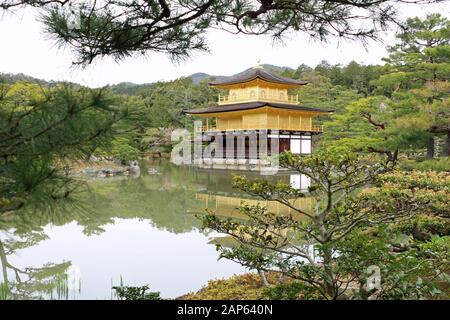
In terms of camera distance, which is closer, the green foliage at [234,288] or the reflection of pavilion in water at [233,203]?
the green foliage at [234,288]

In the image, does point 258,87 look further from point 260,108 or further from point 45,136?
point 45,136

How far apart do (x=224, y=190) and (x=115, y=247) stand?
19.0ft

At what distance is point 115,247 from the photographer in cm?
455

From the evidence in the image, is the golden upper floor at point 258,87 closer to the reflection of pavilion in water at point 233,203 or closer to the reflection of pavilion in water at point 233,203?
the reflection of pavilion in water at point 233,203

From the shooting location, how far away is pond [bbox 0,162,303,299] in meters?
2.20

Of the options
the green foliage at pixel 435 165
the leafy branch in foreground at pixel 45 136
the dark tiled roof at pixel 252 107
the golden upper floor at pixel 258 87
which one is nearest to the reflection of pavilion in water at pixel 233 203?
the green foliage at pixel 435 165

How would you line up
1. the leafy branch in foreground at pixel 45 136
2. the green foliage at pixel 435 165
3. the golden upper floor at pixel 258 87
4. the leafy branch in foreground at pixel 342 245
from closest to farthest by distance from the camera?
1. the leafy branch in foreground at pixel 45 136
2. the leafy branch in foreground at pixel 342 245
3. the green foliage at pixel 435 165
4. the golden upper floor at pixel 258 87

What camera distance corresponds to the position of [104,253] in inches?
167

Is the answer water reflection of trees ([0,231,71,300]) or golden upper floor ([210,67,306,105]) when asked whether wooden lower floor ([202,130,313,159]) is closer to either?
golden upper floor ([210,67,306,105])

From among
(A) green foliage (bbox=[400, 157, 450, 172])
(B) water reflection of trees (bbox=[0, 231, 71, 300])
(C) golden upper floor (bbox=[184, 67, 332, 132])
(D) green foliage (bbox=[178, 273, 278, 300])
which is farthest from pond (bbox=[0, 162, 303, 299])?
(C) golden upper floor (bbox=[184, 67, 332, 132])

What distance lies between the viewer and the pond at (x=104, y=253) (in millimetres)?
2199

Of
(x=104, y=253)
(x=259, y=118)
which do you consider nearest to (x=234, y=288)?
(x=104, y=253)
